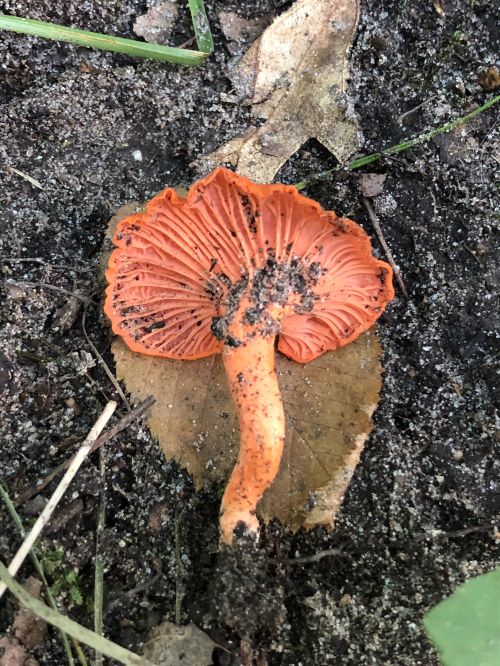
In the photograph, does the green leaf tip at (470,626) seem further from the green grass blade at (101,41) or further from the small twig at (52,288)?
the green grass blade at (101,41)

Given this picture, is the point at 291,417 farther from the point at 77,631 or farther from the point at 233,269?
the point at 77,631

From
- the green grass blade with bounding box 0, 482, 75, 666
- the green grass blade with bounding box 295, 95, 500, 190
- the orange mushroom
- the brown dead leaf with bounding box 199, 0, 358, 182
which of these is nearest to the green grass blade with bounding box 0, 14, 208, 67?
the brown dead leaf with bounding box 199, 0, 358, 182

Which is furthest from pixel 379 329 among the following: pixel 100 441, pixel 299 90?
pixel 100 441

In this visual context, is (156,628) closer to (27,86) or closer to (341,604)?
(341,604)

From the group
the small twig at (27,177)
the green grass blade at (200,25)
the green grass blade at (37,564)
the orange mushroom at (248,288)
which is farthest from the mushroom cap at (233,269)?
the green grass blade at (200,25)

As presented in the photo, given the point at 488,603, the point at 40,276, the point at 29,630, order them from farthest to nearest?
the point at 40,276
the point at 29,630
the point at 488,603

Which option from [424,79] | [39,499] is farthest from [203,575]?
[424,79]

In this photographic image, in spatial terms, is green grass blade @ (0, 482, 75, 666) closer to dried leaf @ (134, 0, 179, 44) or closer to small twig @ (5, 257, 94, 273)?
small twig @ (5, 257, 94, 273)
